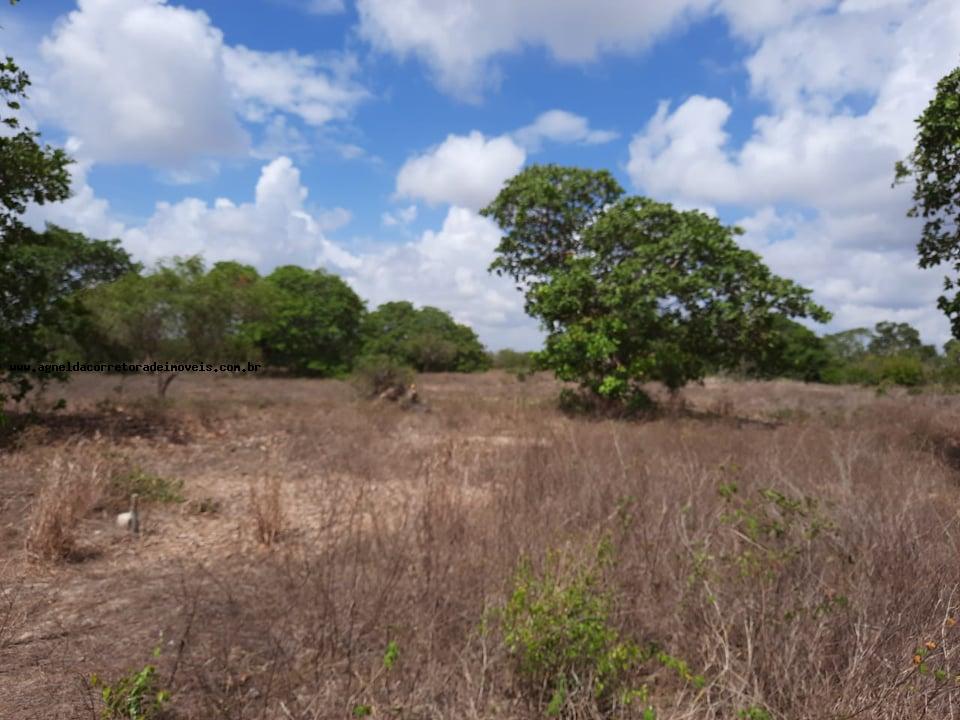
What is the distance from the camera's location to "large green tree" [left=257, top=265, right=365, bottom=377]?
29625mm

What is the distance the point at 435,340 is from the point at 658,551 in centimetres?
3393

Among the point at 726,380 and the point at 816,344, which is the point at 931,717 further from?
the point at 816,344

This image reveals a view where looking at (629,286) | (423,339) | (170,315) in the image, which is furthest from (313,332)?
(629,286)

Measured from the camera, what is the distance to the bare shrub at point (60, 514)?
3994mm

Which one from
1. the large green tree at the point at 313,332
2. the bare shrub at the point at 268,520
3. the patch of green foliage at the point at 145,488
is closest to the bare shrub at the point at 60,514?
the patch of green foliage at the point at 145,488

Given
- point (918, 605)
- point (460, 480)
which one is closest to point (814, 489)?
point (918, 605)

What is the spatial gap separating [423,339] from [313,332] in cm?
826

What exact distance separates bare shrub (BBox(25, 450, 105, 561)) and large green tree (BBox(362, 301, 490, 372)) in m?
27.7

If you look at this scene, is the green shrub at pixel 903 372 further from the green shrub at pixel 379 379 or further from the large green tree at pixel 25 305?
the large green tree at pixel 25 305

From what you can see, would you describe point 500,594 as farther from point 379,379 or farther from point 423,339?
point 423,339

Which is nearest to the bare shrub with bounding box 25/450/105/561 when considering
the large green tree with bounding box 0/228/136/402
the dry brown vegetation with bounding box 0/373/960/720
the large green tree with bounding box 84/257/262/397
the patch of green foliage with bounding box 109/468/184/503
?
the dry brown vegetation with bounding box 0/373/960/720

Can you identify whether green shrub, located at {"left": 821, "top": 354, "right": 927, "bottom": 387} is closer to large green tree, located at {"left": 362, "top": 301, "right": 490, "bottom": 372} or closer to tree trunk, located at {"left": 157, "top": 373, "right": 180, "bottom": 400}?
large green tree, located at {"left": 362, "top": 301, "right": 490, "bottom": 372}

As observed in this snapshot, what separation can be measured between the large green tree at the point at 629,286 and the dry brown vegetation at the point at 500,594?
6.42 m

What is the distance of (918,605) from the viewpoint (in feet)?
8.35
